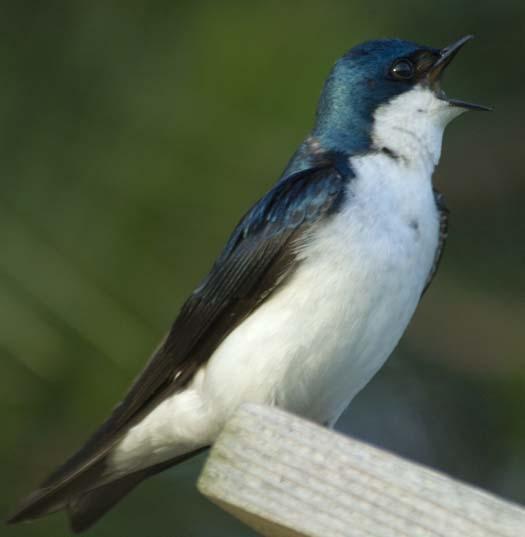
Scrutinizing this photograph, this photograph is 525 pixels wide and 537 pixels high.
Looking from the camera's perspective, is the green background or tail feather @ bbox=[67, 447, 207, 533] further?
the green background

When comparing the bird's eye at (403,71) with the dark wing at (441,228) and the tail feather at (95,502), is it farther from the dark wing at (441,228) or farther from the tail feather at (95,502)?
the tail feather at (95,502)

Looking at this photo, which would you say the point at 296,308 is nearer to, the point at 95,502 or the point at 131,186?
the point at 95,502

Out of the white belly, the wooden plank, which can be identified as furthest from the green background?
the wooden plank

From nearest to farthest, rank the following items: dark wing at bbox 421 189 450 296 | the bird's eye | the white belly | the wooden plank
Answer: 1. the wooden plank
2. the white belly
3. dark wing at bbox 421 189 450 296
4. the bird's eye

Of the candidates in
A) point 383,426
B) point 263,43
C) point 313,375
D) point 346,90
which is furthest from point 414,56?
point 383,426

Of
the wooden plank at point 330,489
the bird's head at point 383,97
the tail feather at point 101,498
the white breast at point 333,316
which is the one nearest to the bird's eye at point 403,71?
the bird's head at point 383,97

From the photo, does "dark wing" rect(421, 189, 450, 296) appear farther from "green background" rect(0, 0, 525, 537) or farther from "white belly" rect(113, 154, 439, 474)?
"green background" rect(0, 0, 525, 537)
